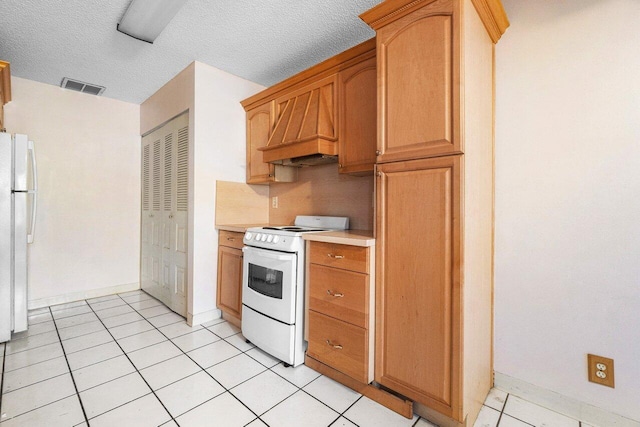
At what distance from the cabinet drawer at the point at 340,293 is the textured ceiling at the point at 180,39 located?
5.79 ft

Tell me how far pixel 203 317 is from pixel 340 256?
5.68 feet

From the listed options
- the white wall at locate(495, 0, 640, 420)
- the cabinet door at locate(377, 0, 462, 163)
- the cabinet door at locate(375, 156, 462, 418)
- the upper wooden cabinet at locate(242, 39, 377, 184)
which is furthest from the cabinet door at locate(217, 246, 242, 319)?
the white wall at locate(495, 0, 640, 420)

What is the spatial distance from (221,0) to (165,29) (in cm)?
62

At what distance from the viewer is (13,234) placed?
2.42 m

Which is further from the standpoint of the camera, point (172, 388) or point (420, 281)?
point (172, 388)

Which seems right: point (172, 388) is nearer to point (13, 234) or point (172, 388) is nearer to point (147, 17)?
point (13, 234)

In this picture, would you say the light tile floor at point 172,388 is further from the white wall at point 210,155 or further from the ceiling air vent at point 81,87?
the ceiling air vent at point 81,87

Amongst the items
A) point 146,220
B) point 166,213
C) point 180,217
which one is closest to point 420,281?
point 180,217

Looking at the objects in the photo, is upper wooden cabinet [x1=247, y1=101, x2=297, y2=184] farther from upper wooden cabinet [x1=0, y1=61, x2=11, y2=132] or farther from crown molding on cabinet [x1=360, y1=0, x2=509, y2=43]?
upper wooden cabinet [x1=0, y1=61, x2=11, y2=132]

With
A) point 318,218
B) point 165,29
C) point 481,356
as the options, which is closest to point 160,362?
point 318,218

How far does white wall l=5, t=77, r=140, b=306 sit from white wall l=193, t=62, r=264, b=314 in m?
1.61

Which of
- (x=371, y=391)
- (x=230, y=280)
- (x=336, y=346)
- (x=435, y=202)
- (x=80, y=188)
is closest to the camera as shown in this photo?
(x=435, y=202)

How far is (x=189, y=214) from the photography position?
9.16 ft

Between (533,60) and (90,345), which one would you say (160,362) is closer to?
(90,345)
